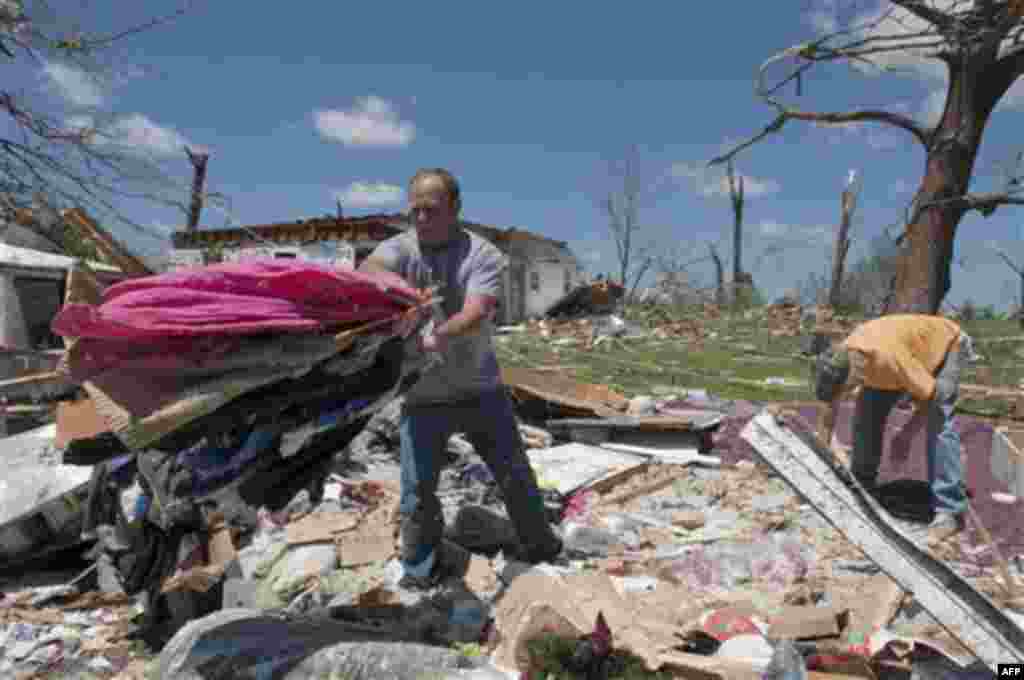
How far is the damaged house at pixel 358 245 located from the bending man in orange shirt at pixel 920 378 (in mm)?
15049

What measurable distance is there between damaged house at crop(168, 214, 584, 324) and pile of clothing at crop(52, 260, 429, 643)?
16.4 m

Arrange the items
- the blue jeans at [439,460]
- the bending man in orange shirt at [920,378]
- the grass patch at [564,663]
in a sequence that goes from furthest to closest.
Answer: the bending man in orange shirt at [920,378] < the blue jeans at [439,460] < the grass patch at [564,663]

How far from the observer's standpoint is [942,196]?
802cm

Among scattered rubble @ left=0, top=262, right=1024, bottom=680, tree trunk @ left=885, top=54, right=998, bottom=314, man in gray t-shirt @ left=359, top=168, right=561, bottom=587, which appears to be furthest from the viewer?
tree trunk @ left=885, top=54, right=998, bottom=314

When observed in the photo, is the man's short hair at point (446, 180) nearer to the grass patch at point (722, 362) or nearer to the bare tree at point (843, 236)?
the grass patch at point (722, 362)

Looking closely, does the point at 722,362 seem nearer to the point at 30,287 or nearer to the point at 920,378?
the point at 920,378

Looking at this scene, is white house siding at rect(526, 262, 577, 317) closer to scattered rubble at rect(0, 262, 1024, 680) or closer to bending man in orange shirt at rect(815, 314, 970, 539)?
bending man in orange shirt at rect(815, 314, 970, 539)

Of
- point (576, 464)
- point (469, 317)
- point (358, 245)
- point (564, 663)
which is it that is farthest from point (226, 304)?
point (358, 245)

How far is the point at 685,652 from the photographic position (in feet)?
8.30

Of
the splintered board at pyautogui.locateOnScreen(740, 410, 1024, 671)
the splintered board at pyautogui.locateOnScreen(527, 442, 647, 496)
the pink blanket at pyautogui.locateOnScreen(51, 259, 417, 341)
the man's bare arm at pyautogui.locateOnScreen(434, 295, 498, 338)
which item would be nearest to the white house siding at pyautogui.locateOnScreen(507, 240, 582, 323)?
the splintered board at pyautogui.locateOnScreen(527, 442, 647, 496)

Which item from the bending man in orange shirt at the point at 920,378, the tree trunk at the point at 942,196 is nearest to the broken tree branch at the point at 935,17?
the bending man in orange shirt at the point at 920,378

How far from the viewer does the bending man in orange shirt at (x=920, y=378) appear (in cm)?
409

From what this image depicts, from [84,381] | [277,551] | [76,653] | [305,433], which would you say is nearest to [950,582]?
[305,433]

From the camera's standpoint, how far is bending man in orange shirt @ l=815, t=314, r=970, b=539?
13.4ft
